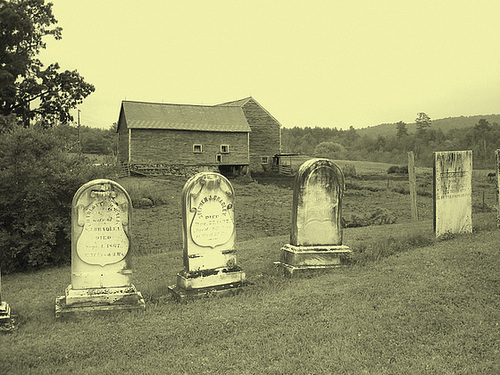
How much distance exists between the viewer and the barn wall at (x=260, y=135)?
43.2m

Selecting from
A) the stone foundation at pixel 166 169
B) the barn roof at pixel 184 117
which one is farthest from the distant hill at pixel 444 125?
the stone foundation at pixel 166 169

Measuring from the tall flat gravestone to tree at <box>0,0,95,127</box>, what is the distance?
19091 mm

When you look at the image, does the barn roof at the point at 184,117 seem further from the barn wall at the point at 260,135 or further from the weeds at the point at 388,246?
the weeds at the point at 388,246

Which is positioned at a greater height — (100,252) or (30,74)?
(30,74)

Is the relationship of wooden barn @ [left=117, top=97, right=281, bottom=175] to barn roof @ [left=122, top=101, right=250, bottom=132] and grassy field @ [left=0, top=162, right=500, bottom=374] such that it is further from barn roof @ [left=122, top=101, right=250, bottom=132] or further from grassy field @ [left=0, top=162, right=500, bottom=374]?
grassy field @ [left=0, top=162, right=500, bottom=374]

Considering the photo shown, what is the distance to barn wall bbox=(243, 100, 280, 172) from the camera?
4316cm

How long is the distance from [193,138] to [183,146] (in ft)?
3.85

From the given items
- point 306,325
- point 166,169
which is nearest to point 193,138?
point 166,169

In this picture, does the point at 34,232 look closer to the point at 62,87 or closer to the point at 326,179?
the point at 326,179

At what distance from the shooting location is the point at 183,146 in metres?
37.7

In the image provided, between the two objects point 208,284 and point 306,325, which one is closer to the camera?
point 306,325

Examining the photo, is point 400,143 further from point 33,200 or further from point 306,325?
point 306,325

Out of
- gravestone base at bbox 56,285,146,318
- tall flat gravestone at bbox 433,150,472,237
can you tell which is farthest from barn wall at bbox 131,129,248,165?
gravestone base at bbox 56,285,146,318

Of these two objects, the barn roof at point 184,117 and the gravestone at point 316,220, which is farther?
the barn roof at point 184,117
